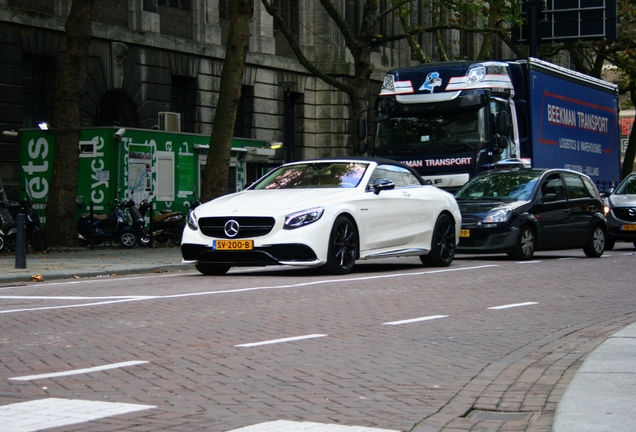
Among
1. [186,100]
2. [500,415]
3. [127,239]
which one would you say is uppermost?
[186,100]

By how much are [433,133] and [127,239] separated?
777 centimetres

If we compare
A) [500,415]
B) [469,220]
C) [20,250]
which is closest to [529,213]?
[469,220]

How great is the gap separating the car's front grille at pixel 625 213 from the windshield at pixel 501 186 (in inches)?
207

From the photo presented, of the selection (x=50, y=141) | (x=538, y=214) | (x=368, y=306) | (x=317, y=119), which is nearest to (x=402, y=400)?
(x=368, y=306)

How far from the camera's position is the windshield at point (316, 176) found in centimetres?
1566

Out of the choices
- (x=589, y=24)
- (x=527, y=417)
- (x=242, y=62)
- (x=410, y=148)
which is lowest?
(x=527, y=417)

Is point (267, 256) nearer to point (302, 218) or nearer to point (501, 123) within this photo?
point (302, 218)

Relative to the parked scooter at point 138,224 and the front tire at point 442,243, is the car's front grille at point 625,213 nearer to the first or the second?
the front tire at point 442,243

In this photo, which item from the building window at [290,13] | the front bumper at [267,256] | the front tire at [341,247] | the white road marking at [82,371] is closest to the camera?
the white road marking at [82,371]

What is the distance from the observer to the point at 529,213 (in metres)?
19.5

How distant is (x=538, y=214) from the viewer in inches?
776

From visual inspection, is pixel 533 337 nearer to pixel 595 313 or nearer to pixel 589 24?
pixel 595 313

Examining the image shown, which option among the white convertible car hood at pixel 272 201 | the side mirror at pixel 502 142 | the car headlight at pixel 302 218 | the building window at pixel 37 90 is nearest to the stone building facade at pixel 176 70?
the building window at pixel 37 90

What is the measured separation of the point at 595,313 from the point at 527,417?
17.9ft
